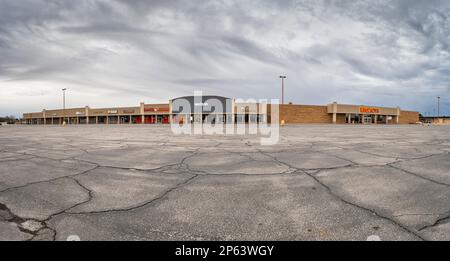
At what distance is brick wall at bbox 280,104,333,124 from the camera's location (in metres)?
59.6

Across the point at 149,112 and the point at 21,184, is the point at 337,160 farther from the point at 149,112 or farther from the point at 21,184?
the point at 149,112

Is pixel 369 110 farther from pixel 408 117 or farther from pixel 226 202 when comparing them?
pixel 226 202

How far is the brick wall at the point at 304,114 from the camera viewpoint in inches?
2348

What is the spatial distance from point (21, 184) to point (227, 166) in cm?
449

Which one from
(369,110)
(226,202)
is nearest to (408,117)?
(369,110)

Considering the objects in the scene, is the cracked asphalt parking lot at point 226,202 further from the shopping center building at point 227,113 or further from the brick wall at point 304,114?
the brick wall at point 304,114

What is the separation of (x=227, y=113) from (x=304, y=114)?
20.2 m

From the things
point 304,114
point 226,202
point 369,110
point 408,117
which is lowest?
point 226,202

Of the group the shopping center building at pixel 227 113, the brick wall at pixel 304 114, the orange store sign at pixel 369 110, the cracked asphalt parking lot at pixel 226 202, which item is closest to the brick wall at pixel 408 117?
the shopping center building at pixel 227 113

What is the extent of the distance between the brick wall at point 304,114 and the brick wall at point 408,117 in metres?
33.9

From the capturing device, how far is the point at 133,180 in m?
5.04

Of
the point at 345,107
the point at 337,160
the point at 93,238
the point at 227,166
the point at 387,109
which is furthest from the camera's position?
the point at 387,109

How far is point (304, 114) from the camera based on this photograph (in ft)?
202
